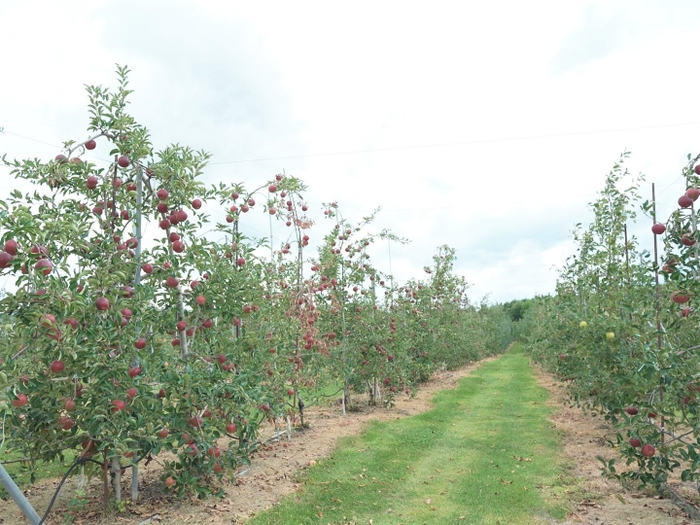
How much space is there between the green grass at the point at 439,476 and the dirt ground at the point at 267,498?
0.22m

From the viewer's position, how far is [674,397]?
181 inches

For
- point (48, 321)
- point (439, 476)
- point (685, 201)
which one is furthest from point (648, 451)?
point (48, 321)

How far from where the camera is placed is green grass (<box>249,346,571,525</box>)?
533cm

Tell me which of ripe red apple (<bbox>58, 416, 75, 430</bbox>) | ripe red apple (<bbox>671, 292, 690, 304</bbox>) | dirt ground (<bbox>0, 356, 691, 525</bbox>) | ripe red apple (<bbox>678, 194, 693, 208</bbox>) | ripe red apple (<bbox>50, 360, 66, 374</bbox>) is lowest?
dirt ground (<bbox>0, 356, 691, 525</bbox>)

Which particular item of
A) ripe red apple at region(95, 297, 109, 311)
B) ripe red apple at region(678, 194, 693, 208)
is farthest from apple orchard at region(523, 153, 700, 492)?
ripe red apple at region(95, 297, 109, 311)

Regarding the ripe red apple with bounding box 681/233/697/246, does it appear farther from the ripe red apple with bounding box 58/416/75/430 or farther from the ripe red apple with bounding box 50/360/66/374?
the ripe red apple with bounding box 58/416/75/430

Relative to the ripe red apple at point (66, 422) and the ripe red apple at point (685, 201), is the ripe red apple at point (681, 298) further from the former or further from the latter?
the ripe red apple at point (66, 422)

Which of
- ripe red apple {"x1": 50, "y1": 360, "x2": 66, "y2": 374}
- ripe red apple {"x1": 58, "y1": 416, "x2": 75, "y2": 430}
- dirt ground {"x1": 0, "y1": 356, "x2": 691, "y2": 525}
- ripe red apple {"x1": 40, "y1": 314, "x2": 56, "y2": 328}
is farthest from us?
dirt ground {"x1": 0, "y1": 356, "x2": 691, "y2": 525}

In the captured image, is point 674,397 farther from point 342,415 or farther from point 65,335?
point 342,415

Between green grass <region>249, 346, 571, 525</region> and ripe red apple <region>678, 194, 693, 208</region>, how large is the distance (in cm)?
311

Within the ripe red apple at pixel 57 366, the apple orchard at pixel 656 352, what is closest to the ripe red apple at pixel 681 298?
the apple orchard at pixel 656 352

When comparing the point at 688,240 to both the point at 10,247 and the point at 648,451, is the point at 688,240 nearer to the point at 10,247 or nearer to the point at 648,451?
the point at 648,451

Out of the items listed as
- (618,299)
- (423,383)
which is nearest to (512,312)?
(423,383)

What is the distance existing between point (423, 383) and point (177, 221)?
1211 cm
